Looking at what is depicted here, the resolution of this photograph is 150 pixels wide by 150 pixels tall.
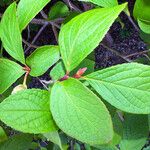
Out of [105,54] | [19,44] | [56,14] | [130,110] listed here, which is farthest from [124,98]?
[105,54]

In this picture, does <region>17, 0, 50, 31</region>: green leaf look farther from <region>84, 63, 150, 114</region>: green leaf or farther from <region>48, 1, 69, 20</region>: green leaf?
<region>48, 1, 69, 20</region>: green leaf

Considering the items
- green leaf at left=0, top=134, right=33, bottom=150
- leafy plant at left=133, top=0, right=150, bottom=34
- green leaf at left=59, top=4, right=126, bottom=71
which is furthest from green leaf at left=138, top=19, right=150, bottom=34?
green leaf at left=0, top=134, right=33, bottom=150

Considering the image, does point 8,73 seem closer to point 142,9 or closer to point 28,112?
point 28,112

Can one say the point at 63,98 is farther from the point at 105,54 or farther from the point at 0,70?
the point at 105,54

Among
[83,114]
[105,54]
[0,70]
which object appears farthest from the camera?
[105,54]

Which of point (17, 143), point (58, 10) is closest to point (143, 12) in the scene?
point (17, 143)
